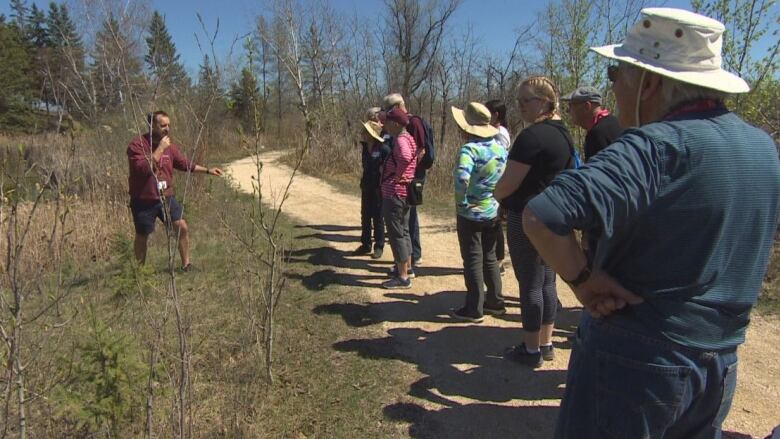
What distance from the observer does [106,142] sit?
949 cm

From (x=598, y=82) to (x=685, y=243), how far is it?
7.96 metres

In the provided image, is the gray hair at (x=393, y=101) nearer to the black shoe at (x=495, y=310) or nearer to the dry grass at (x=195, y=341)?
the dry grass at (x=195, y=341)

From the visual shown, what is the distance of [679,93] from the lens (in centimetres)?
129

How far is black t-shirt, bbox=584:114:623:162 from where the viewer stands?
329cm

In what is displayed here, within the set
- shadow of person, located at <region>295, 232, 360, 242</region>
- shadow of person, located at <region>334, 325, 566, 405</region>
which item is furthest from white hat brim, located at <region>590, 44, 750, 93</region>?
shadow of person, located at <region>295, 232, 360, 242</region>

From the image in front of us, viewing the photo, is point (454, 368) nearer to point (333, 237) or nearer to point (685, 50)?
point (685, 50)

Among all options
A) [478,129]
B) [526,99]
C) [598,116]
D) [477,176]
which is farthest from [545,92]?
[477,176]

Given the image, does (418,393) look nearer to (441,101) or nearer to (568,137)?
(568,137)

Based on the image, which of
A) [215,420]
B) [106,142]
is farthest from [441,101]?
[215,420]

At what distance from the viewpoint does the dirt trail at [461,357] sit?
2908mm

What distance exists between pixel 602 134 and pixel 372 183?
3.17m

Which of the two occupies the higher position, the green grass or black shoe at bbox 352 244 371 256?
black shoe at bbox 352 244 371 256

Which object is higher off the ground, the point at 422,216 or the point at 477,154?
the point at 477,154

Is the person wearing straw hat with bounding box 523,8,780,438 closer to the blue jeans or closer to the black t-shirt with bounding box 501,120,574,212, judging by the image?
the blue jeans
